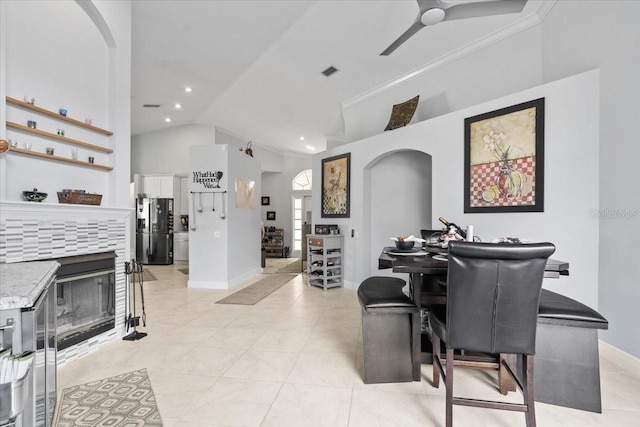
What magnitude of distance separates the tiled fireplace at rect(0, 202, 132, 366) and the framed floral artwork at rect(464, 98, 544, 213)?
403 cm

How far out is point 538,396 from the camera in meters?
2.05

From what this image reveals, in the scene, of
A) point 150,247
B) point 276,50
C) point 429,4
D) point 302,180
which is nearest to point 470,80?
point 429,4

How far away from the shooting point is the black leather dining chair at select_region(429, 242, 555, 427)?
163cm

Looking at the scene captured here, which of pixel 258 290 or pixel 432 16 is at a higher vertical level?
pixel 432 16

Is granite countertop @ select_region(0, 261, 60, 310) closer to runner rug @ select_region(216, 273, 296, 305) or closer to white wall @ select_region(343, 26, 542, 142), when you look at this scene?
runner rug @ select_region(216, 273, 296, 305)

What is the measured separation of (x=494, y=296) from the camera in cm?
167

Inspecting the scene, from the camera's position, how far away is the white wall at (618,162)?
8.07 ft

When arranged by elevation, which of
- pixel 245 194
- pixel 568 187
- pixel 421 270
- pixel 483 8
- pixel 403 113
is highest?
pixel 483 8

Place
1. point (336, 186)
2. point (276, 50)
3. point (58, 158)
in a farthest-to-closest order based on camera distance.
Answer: point (336, 186) < point (276, 50) < point (58, 158)

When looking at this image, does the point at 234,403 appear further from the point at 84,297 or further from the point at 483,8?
the point at 483,8

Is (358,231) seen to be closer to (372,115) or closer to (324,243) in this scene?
(324,243)

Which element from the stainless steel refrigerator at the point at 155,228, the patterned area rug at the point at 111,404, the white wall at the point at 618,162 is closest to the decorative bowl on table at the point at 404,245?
the white wall at the point at 618,162

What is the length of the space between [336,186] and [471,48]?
2986mm

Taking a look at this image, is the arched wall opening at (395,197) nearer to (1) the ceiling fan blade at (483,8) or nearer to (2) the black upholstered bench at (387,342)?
(1) the ceiling fan blade at (483,8)
